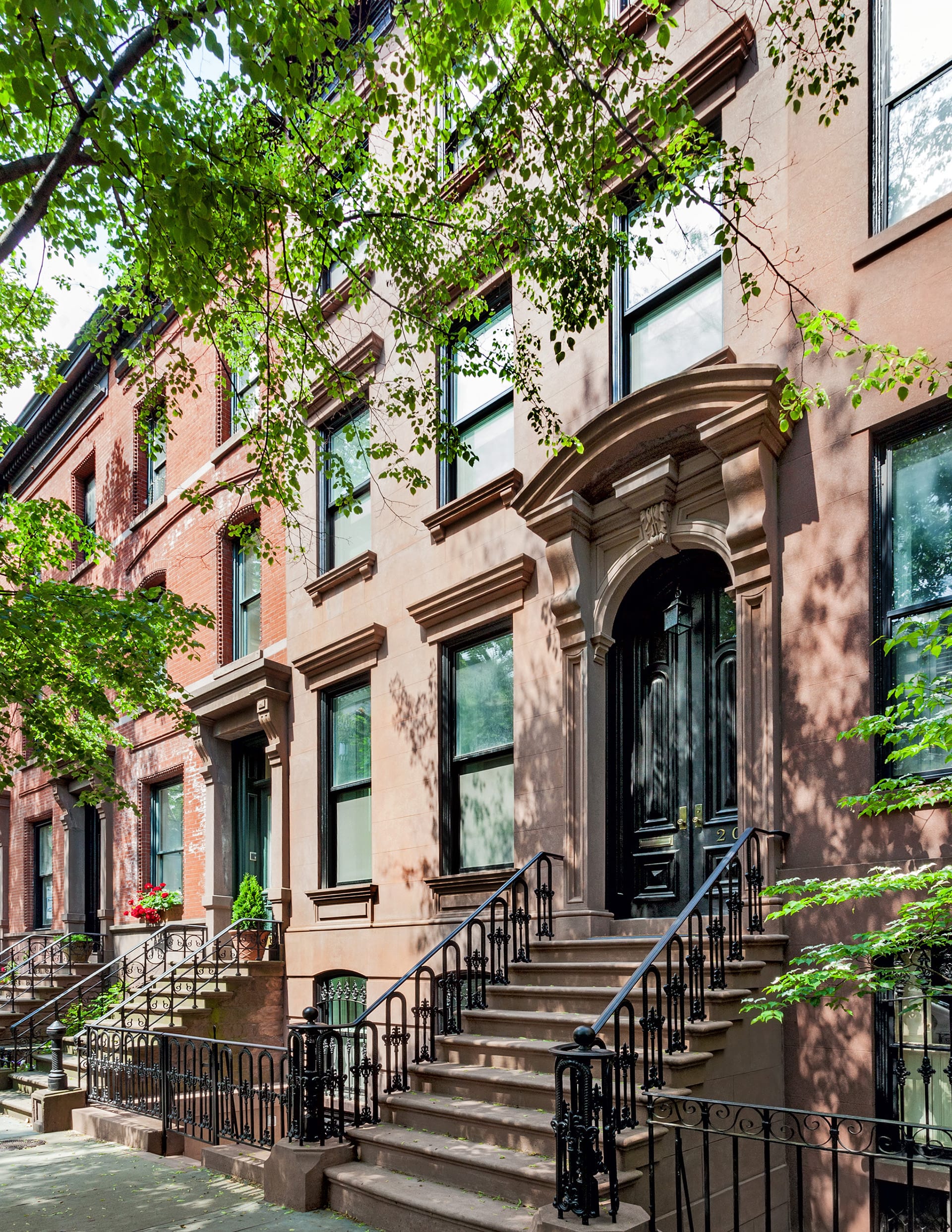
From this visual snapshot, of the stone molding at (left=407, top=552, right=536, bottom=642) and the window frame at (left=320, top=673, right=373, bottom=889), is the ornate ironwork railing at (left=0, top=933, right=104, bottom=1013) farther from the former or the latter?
the stone molding at (left=407, top=552, right=536, bottom=642)

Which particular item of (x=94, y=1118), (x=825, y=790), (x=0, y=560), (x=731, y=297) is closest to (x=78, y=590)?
(x=0, y=560)

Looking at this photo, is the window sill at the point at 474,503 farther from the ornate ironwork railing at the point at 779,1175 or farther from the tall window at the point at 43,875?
the tall window at the point at 43,875

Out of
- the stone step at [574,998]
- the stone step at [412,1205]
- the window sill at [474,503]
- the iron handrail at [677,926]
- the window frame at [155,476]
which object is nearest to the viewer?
the iron handrail at [677,926]

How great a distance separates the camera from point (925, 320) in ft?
23.2

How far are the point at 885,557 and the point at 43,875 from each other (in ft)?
73.2

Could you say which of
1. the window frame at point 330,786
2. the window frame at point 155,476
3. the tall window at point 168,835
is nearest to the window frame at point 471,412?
the window frame at point 330,786

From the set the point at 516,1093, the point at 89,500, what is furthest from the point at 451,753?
the point at 89,500

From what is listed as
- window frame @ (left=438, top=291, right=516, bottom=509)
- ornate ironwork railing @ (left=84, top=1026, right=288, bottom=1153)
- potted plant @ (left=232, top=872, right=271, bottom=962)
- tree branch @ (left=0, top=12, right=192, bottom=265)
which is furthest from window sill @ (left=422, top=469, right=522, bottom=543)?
potted plant @ (left=232, top=872, right=271, bottom=962)

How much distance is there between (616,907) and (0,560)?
10.2 m

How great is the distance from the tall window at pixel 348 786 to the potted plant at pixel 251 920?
5.35 feet

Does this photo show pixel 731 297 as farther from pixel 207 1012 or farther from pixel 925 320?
pixel 207 1012

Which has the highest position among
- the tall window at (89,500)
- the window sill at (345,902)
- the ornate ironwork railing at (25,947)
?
the tall window at (89,500)

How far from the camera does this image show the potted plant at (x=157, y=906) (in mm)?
16875

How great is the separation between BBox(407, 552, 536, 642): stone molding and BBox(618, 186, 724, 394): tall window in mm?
1947
